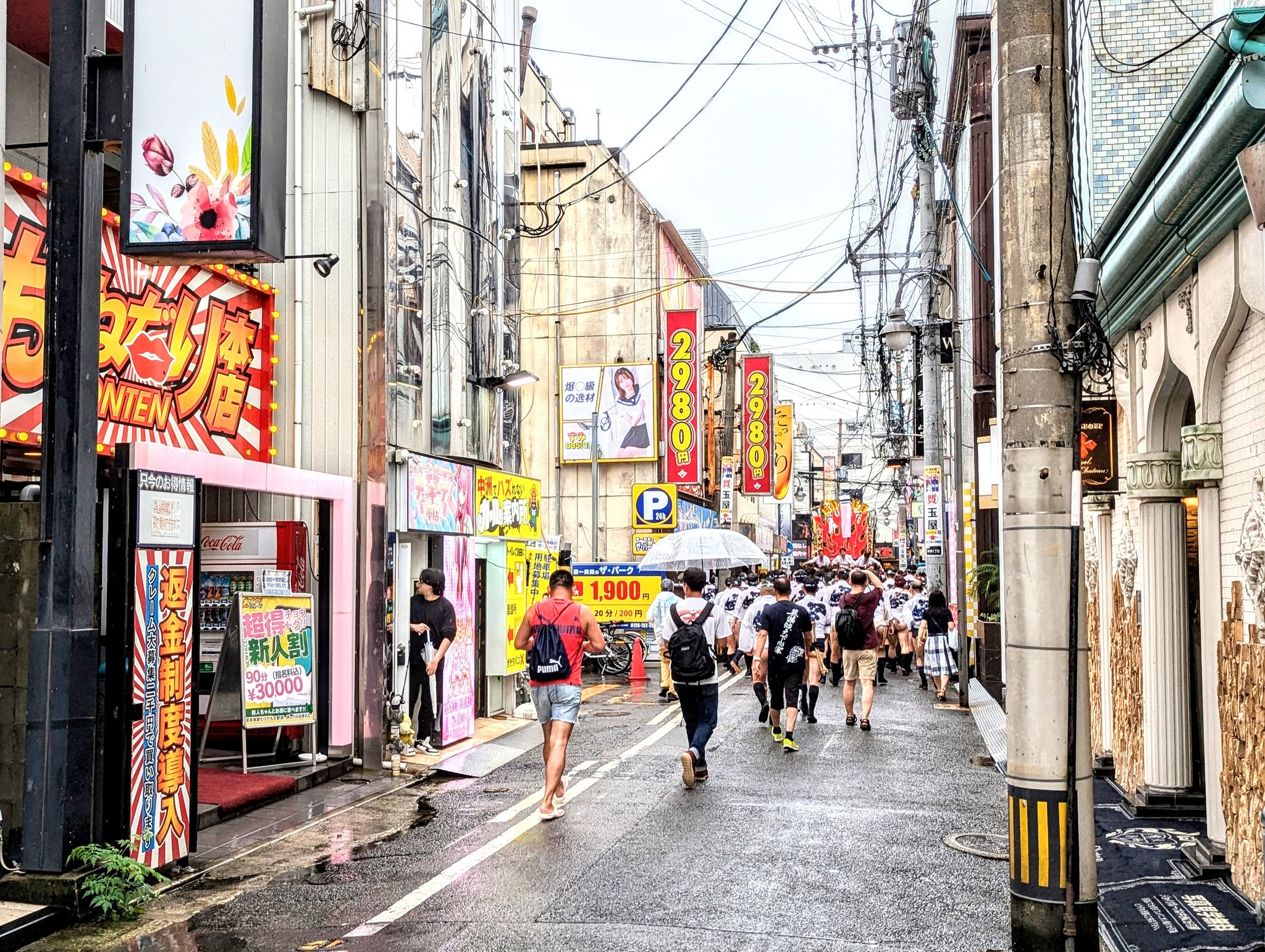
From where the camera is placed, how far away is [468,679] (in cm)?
1461

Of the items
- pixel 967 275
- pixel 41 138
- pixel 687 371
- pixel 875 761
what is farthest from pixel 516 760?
pixel 687 371

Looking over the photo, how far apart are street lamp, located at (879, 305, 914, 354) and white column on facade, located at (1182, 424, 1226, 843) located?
11.0 meters

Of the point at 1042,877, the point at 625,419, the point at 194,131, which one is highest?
the point at 625,419

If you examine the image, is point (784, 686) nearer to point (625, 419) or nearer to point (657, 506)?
point (657, 506)

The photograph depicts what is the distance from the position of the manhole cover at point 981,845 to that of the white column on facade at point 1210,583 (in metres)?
1.47

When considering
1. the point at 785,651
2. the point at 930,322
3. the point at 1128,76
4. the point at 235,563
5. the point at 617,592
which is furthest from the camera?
the point at 617,592

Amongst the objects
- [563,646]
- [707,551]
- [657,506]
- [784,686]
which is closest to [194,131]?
[563,646]

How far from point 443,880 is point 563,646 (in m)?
2.62

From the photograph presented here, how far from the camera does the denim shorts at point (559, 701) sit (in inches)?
399

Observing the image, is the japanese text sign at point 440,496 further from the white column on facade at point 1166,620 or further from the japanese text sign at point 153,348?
the white column on facade at point 1166,620

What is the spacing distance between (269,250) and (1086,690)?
5802mm

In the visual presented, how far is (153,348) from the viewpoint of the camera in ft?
34.3

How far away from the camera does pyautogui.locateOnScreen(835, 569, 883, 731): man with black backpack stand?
52.3ft

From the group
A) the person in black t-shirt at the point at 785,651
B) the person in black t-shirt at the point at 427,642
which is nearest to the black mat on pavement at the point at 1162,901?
the person in black t-shirt at the point at 785,651
